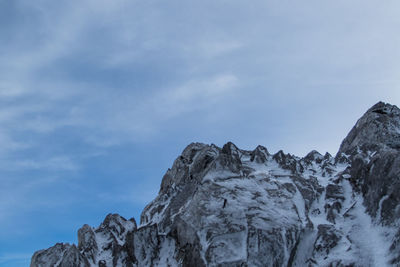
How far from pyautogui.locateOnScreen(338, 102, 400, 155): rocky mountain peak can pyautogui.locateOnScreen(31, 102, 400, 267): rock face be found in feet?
2.37

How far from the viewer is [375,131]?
342 feet

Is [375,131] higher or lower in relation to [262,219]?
higher

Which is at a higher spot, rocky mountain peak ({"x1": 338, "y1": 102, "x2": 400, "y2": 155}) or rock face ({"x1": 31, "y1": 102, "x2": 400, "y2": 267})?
rocky mountain peak ({"x1": 338, "y1": 102, "x2": 400, "y2": 155})

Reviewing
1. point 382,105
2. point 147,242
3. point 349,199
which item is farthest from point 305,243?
point 382,105

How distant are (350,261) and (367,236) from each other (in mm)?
6198

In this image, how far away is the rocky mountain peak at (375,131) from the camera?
3824 inches

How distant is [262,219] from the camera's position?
242ft

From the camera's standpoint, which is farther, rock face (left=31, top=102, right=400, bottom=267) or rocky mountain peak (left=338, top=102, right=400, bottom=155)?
rocky mountain peak (left=338, top=102, right=400, bottom=155)

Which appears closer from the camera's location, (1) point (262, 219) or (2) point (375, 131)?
(1) point (262, 219)

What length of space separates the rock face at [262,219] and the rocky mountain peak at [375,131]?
2.37 ft

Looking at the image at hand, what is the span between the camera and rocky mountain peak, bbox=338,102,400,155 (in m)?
97.1

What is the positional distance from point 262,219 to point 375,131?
148 ft

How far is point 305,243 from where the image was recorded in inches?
2844

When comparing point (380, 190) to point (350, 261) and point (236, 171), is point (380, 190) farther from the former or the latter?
point (236, 171)
